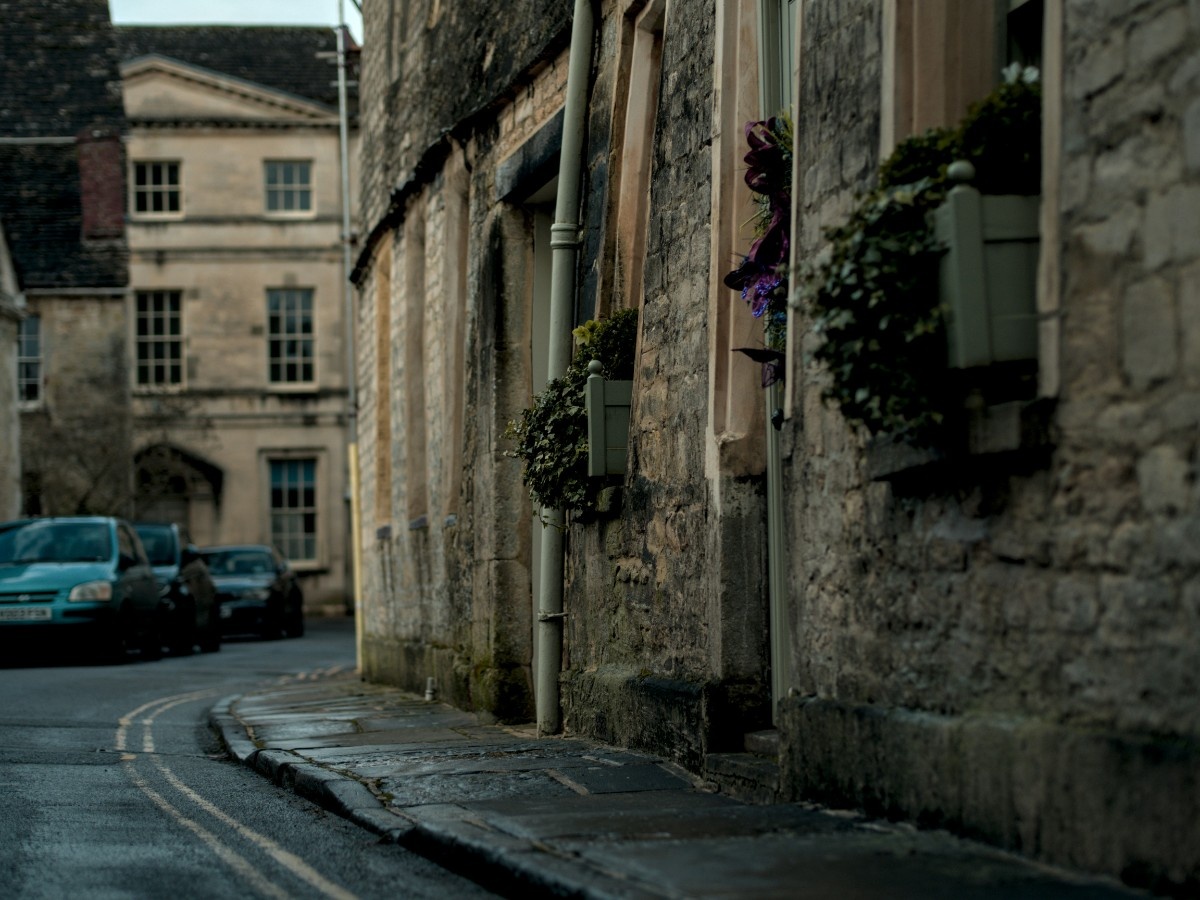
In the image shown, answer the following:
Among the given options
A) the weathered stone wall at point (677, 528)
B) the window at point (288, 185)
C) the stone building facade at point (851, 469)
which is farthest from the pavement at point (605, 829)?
the window at point (288, 185)

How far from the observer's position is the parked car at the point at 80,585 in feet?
67.1

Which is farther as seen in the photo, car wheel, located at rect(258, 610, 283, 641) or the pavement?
car wheel, located at rect(258, 610, 283, 641)

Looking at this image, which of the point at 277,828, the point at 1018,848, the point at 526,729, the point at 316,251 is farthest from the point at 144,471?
the point at 1018,848

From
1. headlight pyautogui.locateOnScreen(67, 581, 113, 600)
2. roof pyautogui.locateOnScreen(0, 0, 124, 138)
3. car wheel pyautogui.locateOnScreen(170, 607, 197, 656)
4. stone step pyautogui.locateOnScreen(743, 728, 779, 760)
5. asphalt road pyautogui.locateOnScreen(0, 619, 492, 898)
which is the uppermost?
roof pyautogui.locateOnScreen(0, 0, 124, 138)

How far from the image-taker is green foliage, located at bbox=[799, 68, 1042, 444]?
19.1 feet

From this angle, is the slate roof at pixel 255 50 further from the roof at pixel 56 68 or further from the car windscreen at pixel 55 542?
the car windscreen at pixel 55 542

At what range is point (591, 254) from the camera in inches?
426

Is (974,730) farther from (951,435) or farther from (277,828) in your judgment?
(277,828)

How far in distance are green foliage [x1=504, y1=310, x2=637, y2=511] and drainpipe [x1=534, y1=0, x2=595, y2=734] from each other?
0.47 metres

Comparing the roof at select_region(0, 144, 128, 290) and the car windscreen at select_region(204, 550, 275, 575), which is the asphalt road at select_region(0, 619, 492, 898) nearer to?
the car windscreen at select_region(204, 550, 275, 575)

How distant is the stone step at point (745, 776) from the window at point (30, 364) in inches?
1509

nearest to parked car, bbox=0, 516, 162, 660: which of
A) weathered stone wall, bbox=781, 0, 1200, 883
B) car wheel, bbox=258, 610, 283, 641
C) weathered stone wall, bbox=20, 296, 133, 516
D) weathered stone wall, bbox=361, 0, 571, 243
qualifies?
weathered stone wall, bbox=361, 0, 571, 243

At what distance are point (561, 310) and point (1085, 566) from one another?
6.07 metres

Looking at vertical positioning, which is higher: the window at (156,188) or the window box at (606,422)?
the window at (156,188)
